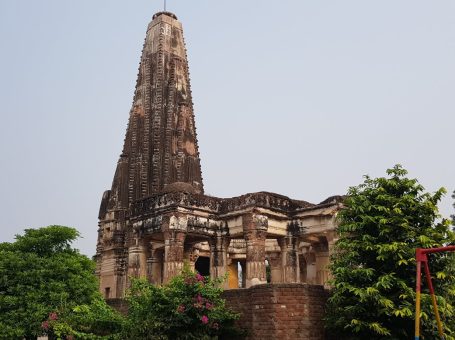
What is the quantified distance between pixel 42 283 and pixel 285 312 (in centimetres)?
1040

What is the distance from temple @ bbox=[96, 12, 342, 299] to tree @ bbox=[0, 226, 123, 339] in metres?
2.93

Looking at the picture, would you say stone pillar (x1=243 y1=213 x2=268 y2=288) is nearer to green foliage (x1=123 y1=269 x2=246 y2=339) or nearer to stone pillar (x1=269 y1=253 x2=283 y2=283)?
stone pillar (x1=269 y1=253 x2=283 y2=283)

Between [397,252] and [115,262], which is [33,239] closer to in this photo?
[115,262]

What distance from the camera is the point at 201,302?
1470cm

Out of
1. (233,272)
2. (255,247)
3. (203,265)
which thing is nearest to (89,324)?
(255,247)

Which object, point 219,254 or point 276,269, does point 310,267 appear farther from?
point 219,254

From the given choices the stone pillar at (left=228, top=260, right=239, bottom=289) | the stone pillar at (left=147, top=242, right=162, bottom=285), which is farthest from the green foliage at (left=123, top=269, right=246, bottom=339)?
the stone pillar at (left=228, top=260, right=239, bottom=289)

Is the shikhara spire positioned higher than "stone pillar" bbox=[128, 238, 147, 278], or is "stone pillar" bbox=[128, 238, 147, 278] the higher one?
the shikhara spire

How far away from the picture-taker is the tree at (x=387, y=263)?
1407 centimetres

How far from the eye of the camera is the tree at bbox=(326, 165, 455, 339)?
46.2 feet

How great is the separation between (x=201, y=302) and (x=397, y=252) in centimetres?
538

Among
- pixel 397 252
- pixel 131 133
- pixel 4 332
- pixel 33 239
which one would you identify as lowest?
pixel 4 332

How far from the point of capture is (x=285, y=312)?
46.5 feet

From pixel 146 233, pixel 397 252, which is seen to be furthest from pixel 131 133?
pixel 397 252
